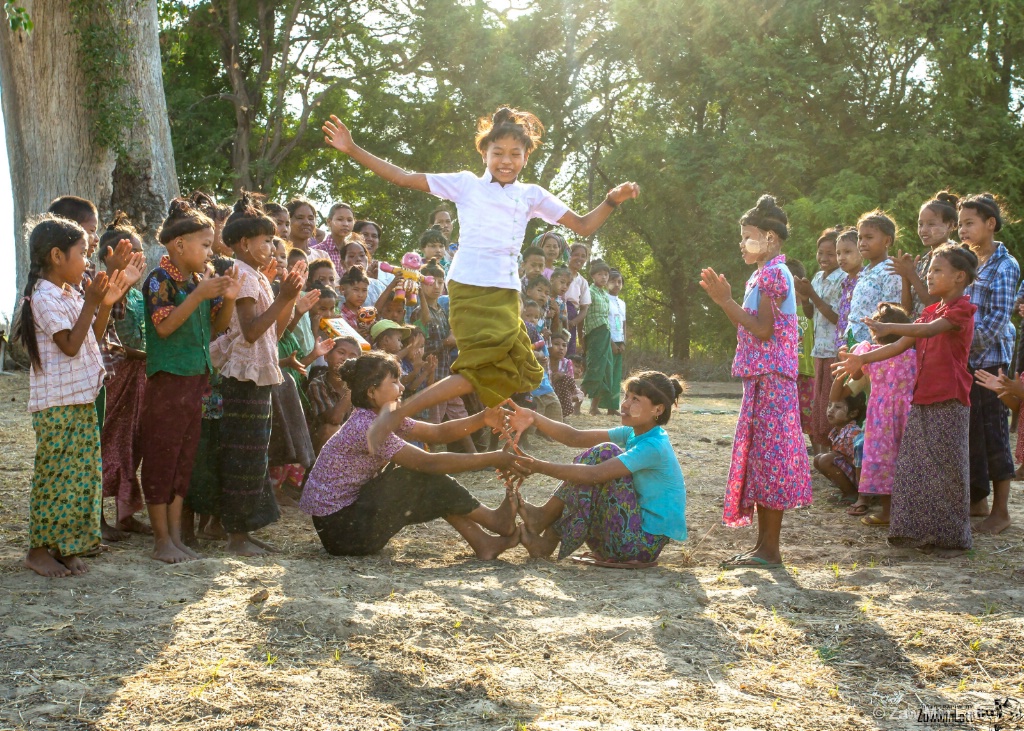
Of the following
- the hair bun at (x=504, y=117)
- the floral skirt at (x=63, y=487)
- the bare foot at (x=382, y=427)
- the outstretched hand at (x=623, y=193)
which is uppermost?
the hair bun at (x=504, y=117)

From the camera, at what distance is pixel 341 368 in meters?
5.17

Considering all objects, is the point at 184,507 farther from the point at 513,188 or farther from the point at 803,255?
the point at 803,255

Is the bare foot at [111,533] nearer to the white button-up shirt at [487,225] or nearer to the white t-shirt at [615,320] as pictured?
Answer: the white button-up shirt at [487,225]

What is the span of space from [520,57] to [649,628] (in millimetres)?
20312

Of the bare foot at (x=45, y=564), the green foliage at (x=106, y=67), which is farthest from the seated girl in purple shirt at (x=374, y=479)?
the green foliage at (x=106, y=67)

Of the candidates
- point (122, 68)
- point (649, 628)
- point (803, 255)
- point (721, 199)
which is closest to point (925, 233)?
point (649, 628)

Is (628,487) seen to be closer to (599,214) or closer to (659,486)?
(659,486)

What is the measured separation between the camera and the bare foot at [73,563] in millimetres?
4309

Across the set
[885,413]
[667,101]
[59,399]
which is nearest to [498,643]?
[59,399]

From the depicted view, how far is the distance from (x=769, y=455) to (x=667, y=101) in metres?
19.1

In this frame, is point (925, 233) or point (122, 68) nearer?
point (925, 233)

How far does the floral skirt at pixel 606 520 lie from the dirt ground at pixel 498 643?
14 centimetres

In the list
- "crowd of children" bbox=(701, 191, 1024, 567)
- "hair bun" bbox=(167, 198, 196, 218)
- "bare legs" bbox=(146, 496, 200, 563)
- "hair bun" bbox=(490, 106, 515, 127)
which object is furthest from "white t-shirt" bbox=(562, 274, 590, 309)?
"bare legs" bbox=(146, 496, 200, 563)

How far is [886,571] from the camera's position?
4977mm
